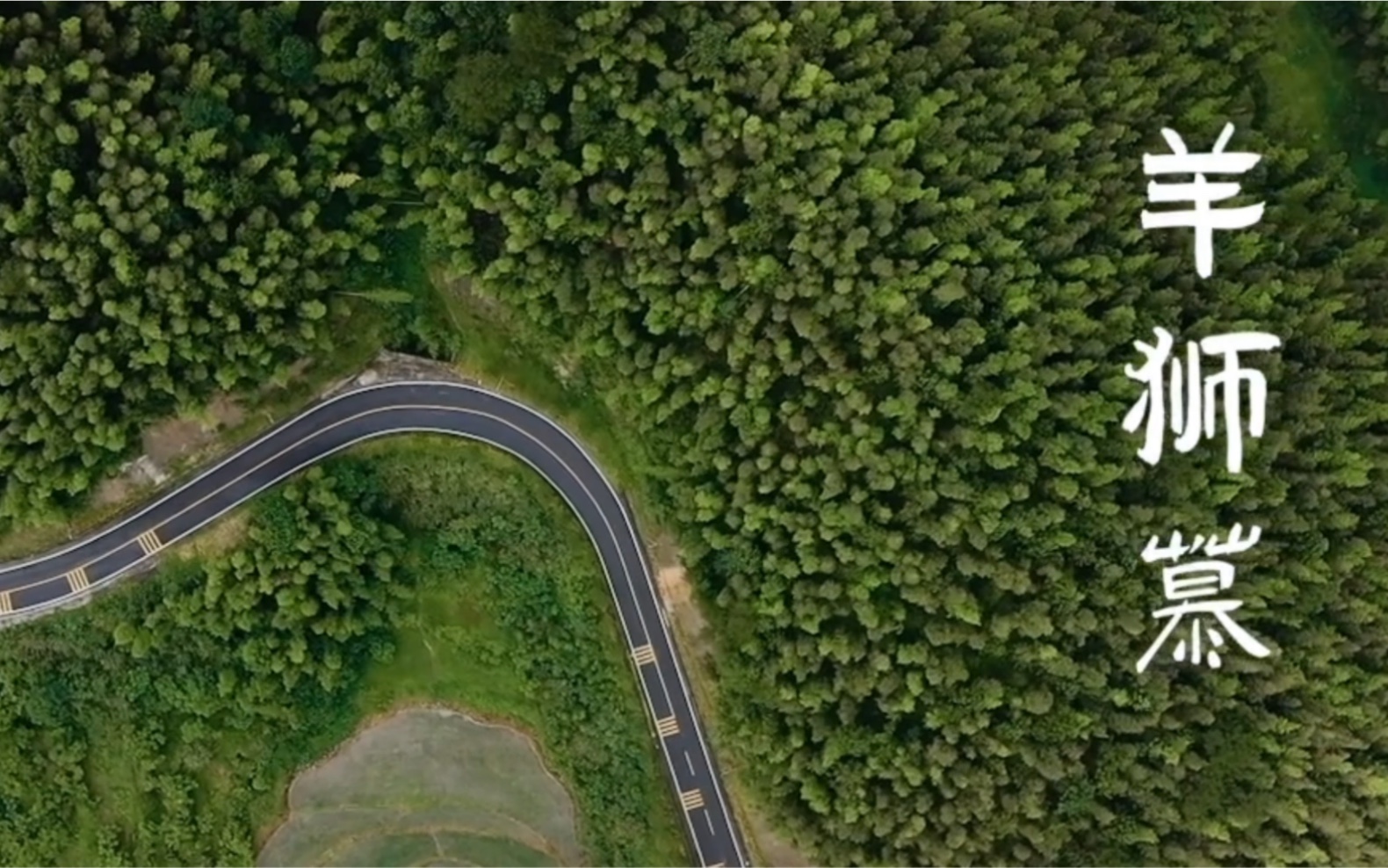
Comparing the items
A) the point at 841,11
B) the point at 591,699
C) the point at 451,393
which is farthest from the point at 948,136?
the point at 591,699

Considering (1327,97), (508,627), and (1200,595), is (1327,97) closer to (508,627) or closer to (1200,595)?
(1200,595)

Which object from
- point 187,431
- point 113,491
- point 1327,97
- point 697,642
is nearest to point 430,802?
point 697,642

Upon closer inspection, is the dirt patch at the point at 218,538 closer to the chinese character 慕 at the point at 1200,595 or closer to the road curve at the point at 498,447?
the road curve at the point at 498,447

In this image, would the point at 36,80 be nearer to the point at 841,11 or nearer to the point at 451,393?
the point at 451,393

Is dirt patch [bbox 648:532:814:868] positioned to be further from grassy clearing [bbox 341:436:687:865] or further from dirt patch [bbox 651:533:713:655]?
grassy clearing [bbox 341:436:687:865]

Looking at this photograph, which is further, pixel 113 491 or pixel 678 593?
pixel 678 593

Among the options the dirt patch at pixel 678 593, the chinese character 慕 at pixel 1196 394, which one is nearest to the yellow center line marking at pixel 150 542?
the dirt patch at pixel 678 593
